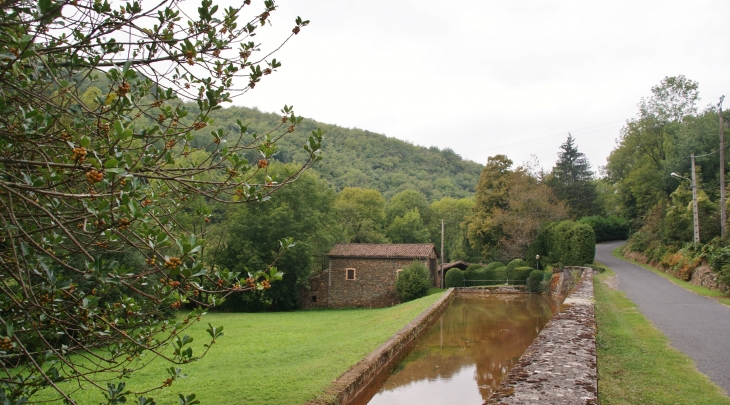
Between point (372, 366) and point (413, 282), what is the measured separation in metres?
19.3

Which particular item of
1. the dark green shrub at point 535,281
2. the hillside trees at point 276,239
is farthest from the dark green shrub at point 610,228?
the hillside trees at point 276,239

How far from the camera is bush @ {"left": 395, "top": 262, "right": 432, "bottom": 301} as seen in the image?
2948 cm

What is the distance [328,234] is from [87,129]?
29043 mm

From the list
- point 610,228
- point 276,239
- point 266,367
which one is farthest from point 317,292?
point 610,228

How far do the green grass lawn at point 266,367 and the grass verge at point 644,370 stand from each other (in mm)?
4878

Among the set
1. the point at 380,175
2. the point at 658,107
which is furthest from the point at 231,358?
the point at 380,175

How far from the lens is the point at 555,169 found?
49.9 metres

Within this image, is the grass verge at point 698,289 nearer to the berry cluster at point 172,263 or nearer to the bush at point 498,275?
the bush at point 498,275

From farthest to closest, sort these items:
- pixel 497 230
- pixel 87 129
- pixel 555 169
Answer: pixel 555 169, pixel 497 230, pixel 87 129

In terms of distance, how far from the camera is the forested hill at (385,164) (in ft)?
230

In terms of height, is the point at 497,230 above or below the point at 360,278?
above

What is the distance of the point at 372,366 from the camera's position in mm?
10500

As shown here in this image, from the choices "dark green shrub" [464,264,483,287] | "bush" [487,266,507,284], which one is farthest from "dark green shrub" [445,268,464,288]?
"bush" [487,266,507,284]

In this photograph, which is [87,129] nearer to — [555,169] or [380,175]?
[555,169]
